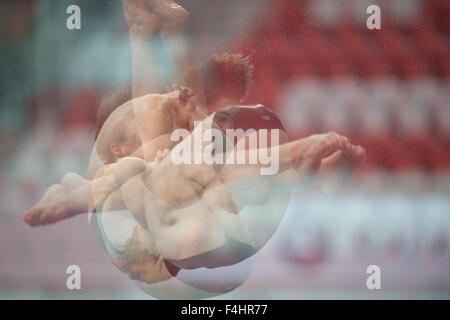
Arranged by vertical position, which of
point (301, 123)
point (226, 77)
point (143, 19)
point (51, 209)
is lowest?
point (51, 209)

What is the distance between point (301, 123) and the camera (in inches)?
70.3

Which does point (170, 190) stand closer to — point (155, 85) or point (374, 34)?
point (155, 85)

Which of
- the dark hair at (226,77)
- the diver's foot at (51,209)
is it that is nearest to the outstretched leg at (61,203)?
the diver's foot at (51,209)

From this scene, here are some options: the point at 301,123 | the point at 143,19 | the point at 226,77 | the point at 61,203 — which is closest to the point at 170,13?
the point at 143,19

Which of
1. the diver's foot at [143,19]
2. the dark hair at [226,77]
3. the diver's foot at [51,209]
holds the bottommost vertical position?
the diver's foot at [51,209]

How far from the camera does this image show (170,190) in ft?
5.66

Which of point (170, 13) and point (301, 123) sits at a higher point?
point (170, 13)

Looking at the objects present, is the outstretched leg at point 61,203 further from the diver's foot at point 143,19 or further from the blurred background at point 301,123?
the diver's foot at point 143,19

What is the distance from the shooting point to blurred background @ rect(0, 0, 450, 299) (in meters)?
1.77

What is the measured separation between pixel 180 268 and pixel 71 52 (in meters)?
0.78

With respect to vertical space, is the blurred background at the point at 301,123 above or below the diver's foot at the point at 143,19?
below

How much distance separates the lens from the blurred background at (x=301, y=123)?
1770 mm

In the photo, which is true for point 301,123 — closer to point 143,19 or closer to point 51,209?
point 143,19
